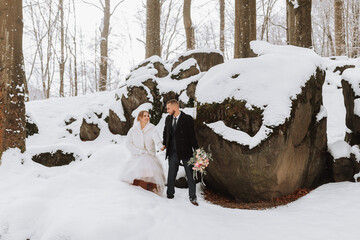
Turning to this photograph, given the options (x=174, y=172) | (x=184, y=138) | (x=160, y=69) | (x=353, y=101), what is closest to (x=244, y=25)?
(x=160, y=69)

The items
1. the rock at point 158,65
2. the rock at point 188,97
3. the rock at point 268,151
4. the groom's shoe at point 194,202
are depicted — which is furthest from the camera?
the rock at point 158,65

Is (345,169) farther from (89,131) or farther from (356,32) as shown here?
(356,32)

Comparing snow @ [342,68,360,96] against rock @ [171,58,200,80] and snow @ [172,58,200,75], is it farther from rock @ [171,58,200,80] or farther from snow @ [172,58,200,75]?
snow @ [172,58,200,75]

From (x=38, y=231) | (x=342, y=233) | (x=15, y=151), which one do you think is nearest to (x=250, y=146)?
(x=342, y=233)

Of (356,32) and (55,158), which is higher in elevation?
(356,32)

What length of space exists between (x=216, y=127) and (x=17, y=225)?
140 inches

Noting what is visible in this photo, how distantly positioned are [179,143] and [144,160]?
0.72 meters

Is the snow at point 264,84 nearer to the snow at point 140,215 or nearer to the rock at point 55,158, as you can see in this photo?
the snow at point 140,215

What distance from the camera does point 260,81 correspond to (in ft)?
16.1

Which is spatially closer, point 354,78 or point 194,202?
point 194,202

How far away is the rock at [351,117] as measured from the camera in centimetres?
525

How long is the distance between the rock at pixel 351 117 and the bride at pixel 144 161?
4212 mm

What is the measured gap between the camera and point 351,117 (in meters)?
5.43

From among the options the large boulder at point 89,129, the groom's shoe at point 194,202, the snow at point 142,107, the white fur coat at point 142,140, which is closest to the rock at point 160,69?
the snow at point 142,107
